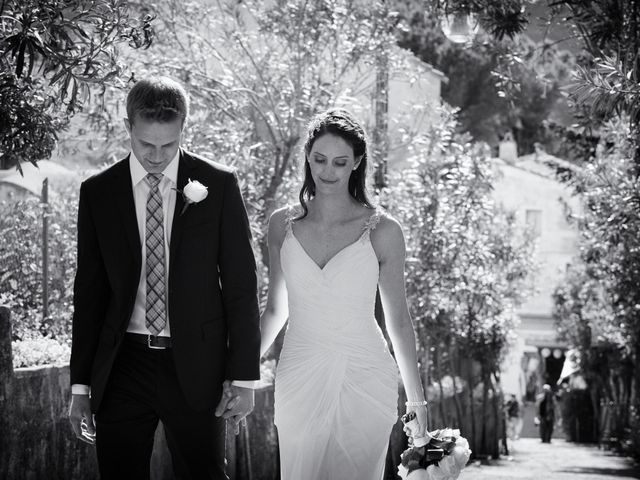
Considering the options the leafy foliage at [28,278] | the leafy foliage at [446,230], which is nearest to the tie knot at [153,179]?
the leafy foliage at [28,278]

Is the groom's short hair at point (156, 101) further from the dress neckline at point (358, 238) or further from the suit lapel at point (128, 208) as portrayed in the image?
the dress neckline at point (358, 238)

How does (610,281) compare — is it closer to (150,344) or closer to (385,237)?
(385,237)

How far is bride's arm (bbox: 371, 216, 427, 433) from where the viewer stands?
21.6 feet

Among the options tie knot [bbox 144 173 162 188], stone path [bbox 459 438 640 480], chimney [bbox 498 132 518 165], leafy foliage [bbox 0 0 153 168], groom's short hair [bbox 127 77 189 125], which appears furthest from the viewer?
chimney [bbox 498 132 518 165]

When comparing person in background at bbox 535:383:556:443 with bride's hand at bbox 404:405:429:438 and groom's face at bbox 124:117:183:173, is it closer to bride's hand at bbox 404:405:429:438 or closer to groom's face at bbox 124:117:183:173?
bride's hand at bbox 404:405:429:438

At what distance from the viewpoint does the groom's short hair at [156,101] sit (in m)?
5.09

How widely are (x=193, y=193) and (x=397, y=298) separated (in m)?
1.73

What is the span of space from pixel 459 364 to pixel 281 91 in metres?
16.7

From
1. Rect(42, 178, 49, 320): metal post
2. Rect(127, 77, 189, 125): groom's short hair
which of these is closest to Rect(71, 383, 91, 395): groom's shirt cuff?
Rect(127, 77, 189, 125): groom's short hair

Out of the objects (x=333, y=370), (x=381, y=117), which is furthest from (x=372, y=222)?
(x=381, y=117)

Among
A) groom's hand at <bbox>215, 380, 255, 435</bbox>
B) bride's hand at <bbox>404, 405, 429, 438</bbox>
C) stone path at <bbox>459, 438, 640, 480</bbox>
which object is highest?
groom's hand at <bbox>215, 380, 255, 435</bbox>

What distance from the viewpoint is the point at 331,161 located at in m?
6.48

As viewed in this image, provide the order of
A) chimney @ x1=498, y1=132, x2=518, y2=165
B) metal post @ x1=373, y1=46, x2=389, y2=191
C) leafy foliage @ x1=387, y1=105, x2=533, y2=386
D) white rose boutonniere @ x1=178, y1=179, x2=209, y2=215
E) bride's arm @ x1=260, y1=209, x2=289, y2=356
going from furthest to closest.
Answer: chimney @ x1=498, y1=132, x2=518, y2=165 < leafy foliage @ x1=387, y1=105, x2=533, y2=386 < metal post @ x1=373, y1=46, x2=389, y2=191 < bride's arm @ x1=260, y1=209, x2=289, y2=356 < white rose boutonniere @ x1=178, y1=179, x2=209, y2=215

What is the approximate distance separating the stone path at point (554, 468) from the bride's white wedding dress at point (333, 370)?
13064 mm
